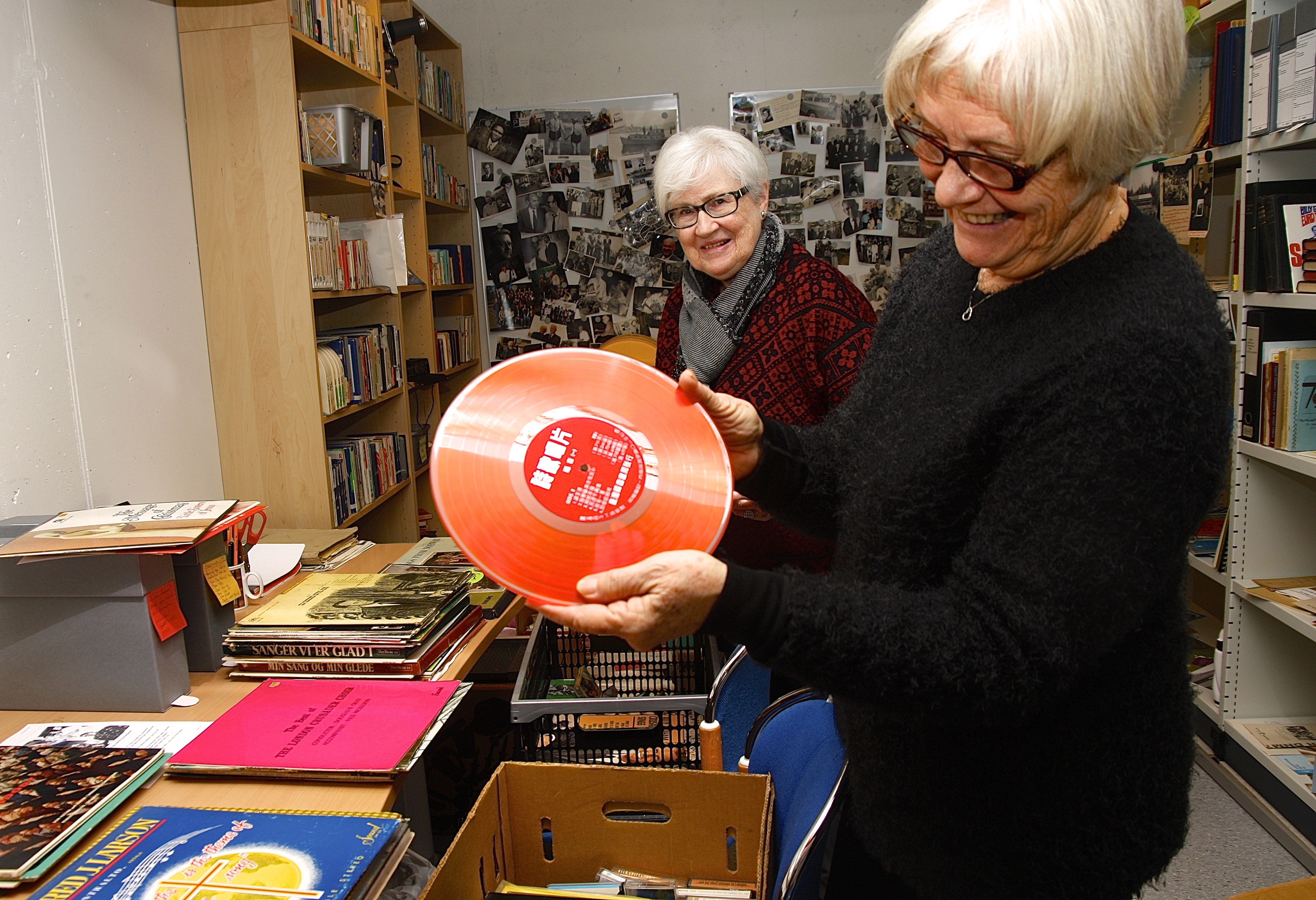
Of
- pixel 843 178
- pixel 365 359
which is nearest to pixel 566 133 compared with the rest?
pixel 843 178

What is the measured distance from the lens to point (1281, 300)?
2260 millimetres

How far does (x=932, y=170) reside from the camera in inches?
33.7

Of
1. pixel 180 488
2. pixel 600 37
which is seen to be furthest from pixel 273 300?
pixel 600 37

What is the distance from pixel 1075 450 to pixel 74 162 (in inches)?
86.6

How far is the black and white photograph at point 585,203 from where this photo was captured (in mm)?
4688

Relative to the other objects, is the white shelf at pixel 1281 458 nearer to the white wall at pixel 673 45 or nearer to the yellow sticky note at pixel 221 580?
the yellow sticky note at pixel 221 580

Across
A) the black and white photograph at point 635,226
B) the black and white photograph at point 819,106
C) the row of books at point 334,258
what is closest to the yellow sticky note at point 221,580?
the row of books at point 334,258

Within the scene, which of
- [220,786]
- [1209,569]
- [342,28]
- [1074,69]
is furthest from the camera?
[342,28]

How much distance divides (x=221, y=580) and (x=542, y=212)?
11.4 ft

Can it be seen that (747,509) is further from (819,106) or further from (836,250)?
(819,106)

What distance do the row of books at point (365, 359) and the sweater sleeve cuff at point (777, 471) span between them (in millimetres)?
1895

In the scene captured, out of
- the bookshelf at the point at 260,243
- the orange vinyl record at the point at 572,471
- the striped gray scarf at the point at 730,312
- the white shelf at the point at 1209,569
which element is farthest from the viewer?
the white shelf at the point at 1209,569

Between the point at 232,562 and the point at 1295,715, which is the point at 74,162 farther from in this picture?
the point at 1295,715

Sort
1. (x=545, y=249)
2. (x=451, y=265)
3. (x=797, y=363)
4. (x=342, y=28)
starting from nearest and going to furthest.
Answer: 1. (x=797, y=363)
2. (x=342, y=28)
3. (x=451, y=265)
4. (x=545, y=249)
